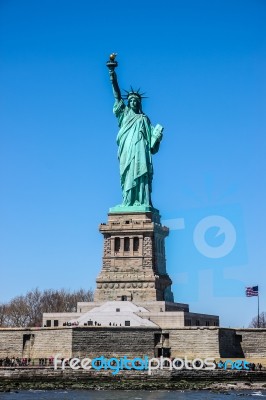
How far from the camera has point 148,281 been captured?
71625 millimetres

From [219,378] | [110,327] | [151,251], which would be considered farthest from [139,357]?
[151,251]

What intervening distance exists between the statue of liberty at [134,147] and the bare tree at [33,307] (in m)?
19.2

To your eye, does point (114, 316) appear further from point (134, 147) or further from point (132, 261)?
point (134, 147)

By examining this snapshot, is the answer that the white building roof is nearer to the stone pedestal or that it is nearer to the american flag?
the stone pedestal

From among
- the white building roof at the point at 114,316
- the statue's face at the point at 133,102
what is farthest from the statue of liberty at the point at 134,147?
the white building roof at the point at 114,316

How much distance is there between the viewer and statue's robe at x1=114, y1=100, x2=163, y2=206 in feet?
249

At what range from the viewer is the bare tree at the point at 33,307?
89.1 m

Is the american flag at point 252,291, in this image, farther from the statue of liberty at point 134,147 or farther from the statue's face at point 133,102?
the statue's face at point 133,102

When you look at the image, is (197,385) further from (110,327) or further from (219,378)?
(110,327)

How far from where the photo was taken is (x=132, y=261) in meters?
73.2

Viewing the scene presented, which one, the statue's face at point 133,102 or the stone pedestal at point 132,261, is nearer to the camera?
the stone pedestal at point 132,261

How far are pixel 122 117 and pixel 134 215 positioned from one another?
9.65 m

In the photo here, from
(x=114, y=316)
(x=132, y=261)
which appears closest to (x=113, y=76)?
(x=132, y=261)

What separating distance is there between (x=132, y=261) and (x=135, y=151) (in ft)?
33.6
